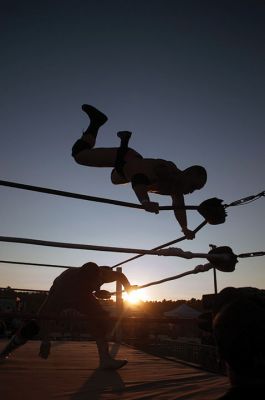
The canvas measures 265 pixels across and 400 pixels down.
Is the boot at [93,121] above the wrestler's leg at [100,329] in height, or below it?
above

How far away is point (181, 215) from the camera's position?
4441 millimetres

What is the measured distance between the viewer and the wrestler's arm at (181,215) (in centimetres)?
436

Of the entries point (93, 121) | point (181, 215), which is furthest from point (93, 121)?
point (181, 215)

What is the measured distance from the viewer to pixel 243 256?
4098mm

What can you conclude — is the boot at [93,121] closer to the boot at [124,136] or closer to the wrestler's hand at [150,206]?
the boot at [124,136]

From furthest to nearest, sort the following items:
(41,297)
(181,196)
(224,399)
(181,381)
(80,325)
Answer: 1. (80,325)
2. (41,297)
3. (181,196)
4. (181,381)
5. (224,399)

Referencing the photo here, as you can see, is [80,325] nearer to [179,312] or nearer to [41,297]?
[41,297]

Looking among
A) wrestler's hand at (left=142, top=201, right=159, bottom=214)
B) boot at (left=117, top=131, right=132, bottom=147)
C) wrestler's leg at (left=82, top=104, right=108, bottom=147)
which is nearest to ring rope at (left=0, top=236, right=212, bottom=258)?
wrestler's hand at (left=142, top=201, right=159, bottom=214)

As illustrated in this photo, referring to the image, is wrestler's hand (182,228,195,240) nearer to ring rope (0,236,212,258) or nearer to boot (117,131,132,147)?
ring rope (0,236,212,258)

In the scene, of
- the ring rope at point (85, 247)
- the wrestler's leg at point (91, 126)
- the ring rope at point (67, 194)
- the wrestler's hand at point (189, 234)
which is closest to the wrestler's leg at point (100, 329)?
the ring rope at point (85, 247)

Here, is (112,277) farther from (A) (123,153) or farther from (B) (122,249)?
(A) (123,153)

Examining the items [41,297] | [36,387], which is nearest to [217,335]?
[36,387]

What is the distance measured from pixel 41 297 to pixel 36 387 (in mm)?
10479

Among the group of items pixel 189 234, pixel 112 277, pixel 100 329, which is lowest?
pixel 100 329
